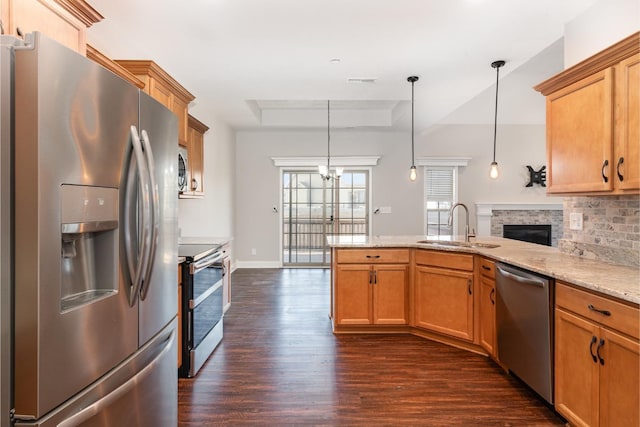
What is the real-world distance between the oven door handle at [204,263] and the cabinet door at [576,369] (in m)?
2.42

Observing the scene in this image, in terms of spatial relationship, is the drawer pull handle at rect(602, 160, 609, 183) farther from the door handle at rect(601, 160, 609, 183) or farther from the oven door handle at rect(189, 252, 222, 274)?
the oven door handle at rect(189, 252, 222, 274)

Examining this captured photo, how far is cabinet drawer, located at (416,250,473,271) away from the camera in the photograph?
119 inches

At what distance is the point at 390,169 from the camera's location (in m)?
6.91

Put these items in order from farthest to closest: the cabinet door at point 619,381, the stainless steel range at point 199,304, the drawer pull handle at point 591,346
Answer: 1. the stainless steel range at point 199,304
2. the drawer pull handle at point 591,346
3. the cabinet door at point 619,381

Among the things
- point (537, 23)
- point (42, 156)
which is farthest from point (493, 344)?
point (42, 156)

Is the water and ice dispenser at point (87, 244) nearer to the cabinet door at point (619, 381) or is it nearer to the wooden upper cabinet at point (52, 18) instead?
the wooden upper cabinet at point (52, 18)

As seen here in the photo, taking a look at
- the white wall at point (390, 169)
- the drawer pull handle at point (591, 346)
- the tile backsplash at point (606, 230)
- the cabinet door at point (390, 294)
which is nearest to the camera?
the drawer pull handle at point (591, 346)

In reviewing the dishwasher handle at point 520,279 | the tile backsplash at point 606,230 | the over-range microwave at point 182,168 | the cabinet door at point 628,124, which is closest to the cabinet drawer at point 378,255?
the dishwasher handle at point 520,279

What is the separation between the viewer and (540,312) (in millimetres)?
2092

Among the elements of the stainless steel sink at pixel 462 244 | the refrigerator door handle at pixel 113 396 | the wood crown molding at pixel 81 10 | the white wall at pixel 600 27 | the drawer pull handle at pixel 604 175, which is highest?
the white wall at pixel 600 27

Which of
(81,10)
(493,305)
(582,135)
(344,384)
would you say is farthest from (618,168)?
(81,10)

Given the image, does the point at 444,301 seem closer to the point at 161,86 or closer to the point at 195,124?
the point at 161,86

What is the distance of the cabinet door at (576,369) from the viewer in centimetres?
173

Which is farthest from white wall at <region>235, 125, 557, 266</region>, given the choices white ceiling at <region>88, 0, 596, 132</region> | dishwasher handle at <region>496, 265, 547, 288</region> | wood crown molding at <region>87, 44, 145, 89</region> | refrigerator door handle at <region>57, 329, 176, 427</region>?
refrigerator door handle at <region>57, 329, 176, 427</region>
